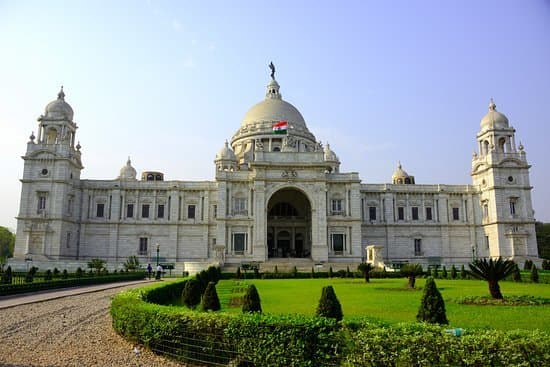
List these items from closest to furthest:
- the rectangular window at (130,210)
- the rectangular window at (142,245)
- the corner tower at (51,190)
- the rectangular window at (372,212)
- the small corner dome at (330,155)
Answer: the corner tower at (51,190)
the rectangular window at (142,245)
the rectangular window at (130,210)
the rectangular window at (372,212)
the small corner dome at (330,155)

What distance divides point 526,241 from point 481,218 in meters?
6.16

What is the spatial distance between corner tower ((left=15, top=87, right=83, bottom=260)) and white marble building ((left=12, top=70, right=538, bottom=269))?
0.37 ft

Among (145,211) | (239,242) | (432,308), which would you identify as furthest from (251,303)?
(145,211)

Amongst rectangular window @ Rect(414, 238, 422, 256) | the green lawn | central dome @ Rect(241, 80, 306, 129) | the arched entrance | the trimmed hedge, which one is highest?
central dome @ Rect(241, 80, 306, 129)

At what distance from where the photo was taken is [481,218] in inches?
2275

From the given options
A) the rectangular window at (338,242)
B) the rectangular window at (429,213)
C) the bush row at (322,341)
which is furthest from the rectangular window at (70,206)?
the bush row at (322,341)

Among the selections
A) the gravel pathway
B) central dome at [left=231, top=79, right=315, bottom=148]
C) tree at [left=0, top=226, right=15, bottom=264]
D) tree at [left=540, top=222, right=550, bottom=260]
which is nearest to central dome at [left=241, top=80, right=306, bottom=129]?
central dome at [left=231, top=79, right=315, bottom=148]

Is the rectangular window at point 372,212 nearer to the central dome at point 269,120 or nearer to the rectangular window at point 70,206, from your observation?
the central dome at point 269,120

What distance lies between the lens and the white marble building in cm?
5144

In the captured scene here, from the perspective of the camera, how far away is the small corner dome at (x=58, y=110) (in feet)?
176

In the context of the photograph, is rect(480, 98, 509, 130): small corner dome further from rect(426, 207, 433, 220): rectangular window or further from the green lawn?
the green lawn

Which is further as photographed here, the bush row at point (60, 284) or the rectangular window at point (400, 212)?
the rectangular window at point (400, 212)

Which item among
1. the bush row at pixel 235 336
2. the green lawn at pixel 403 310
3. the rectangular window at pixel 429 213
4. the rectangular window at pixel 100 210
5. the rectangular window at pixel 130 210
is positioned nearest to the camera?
the bush row at pixel 235 336

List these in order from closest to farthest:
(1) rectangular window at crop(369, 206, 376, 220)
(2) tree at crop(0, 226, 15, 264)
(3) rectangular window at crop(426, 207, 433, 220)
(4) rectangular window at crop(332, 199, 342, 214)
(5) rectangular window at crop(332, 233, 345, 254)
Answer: (5) rectangular window at crop(332, 233, 345, 254) < (4) rectangular window at crop(332, 199, 342, 214) < (1) rectangular window at crop(369, 206, 376, 220) < (3) rectangular window at crop(426, 207, 433, 220) < (2) tree at crop(0, 226, 15, 264)
